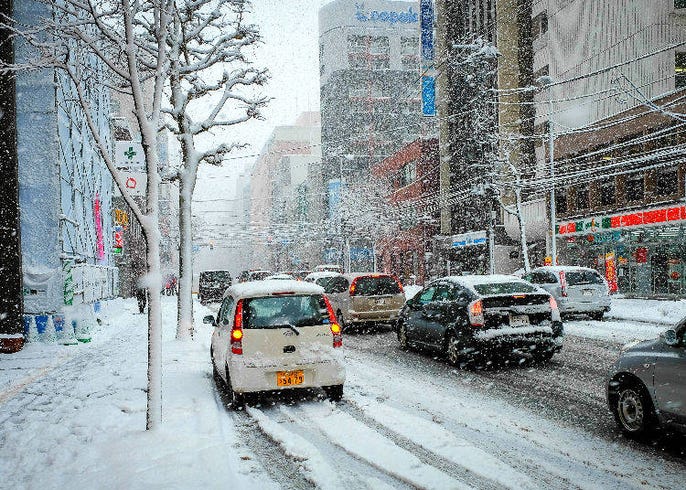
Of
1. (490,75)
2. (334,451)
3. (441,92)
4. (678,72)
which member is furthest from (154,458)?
(441,92)

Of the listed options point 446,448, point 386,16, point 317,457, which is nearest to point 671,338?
point 446,448

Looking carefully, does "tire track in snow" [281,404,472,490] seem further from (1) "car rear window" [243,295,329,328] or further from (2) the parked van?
(2) the parked van

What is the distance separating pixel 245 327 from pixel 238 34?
11.0 metres

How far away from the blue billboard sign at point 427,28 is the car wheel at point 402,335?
145 feet

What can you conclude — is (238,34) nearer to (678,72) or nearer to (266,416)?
(266,416)

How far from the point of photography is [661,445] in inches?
226

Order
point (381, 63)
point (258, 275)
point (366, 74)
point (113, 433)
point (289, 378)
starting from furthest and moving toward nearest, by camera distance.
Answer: point (381, 63)
point (366, 74)
point (258, 275)
point (289, 378)
point (113, 433)

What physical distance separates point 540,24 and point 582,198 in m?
12.5

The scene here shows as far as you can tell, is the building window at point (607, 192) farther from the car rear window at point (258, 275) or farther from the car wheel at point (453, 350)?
the car wheel at point (453, 350)

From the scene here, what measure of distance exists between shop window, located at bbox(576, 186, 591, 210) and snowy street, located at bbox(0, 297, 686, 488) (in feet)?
83.5

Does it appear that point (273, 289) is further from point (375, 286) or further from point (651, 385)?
point (375, 286)

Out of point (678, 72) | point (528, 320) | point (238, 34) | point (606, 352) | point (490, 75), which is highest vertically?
point (490, 75)

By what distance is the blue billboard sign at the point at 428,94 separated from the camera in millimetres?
51875

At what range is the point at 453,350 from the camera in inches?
403
